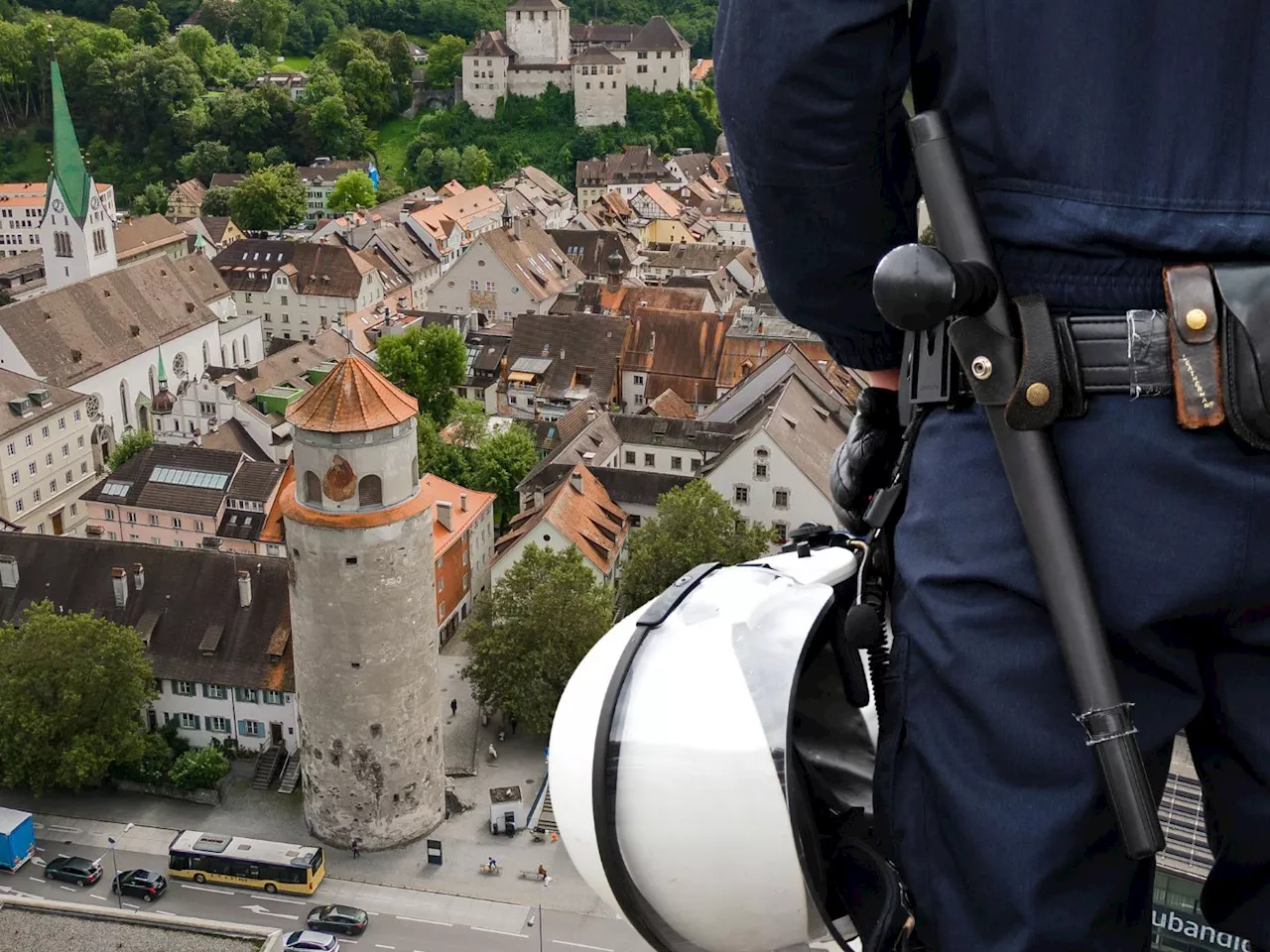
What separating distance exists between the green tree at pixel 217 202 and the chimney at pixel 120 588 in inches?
2418

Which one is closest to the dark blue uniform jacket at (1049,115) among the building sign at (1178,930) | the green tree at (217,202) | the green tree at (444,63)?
the building sign at (1178,930)

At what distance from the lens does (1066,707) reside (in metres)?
2.99

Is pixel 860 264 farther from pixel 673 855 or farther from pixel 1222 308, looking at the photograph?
pixel 673 855

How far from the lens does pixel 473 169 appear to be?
9669cm

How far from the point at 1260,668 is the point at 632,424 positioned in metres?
37.1

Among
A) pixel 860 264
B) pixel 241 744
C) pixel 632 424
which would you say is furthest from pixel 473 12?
pixel 860 264

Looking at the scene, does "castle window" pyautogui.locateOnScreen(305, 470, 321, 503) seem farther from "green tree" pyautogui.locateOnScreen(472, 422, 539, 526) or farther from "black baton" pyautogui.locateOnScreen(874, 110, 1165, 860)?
"black baton" pyautogui.locateOnScreen(874, 110, 1165, 860)

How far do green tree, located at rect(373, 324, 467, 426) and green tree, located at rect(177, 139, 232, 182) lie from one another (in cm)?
5264

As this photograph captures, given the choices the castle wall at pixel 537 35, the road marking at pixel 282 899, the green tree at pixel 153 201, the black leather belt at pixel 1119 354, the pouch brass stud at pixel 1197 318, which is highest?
the castle wall at pixel 537 35

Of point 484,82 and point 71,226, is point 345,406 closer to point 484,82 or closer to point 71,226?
point 71,226

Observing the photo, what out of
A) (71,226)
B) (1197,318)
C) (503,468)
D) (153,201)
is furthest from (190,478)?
(153,201)

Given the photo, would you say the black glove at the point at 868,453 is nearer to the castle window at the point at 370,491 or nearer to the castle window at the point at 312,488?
the castle window at the point at 370,491

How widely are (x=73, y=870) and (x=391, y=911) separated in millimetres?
5609

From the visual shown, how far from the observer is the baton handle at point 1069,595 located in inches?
113
